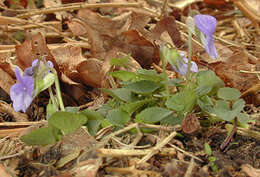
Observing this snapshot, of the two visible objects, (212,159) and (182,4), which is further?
(182,4)

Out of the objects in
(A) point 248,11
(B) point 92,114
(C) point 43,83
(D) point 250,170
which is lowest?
(D) point 250,170

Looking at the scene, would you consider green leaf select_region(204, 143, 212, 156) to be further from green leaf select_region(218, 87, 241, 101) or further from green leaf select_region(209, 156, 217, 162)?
green leaf select_region(218, 87, 241, 101)

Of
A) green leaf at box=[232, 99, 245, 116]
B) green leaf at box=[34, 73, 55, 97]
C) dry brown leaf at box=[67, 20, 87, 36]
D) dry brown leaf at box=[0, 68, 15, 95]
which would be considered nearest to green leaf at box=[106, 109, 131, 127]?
green leaf at box=[34, 73, 55, 97]

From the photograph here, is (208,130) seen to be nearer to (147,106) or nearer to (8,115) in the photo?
(147,106)

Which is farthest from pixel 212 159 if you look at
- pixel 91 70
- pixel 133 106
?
→ pixel 91 70

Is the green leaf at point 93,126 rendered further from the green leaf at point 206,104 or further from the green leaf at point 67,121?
the green leaf at point 206,104

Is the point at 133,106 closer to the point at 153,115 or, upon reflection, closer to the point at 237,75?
the point at 153,115

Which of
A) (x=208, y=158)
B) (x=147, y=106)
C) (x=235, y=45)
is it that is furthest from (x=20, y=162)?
(x=235, y=45)
